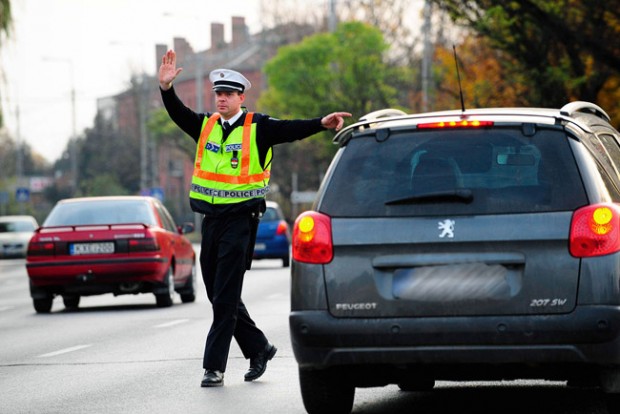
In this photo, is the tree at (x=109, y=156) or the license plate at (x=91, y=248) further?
the tree at (x=109, y=156)

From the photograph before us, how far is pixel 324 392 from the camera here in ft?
26.9

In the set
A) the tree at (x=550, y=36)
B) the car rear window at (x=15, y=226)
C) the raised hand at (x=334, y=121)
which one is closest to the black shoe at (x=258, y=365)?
the raised hand at (x=334, y=121)

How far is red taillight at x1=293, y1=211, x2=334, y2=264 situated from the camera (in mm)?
7773

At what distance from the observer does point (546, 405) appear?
29.5ft

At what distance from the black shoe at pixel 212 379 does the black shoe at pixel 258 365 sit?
0.36 meters

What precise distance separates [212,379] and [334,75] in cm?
5534

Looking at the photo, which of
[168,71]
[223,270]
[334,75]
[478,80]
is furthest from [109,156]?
[223,270]

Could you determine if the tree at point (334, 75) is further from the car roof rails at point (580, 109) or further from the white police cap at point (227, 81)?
the car roof rails at point (580, 109)

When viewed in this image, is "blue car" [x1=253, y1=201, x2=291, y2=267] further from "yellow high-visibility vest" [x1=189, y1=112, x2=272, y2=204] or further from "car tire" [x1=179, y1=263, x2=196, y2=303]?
"yellow high-visibility vest" [x1=189, y1=112, x2=272, y2=204]

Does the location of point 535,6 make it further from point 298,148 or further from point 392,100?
point 298,148

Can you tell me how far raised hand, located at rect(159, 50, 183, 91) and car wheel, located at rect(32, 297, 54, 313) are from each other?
10381 millimetres

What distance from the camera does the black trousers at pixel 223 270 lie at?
33.0 ft

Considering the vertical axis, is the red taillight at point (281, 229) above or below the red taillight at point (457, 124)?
below

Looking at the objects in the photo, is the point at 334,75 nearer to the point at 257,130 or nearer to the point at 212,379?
the point at 257,130
